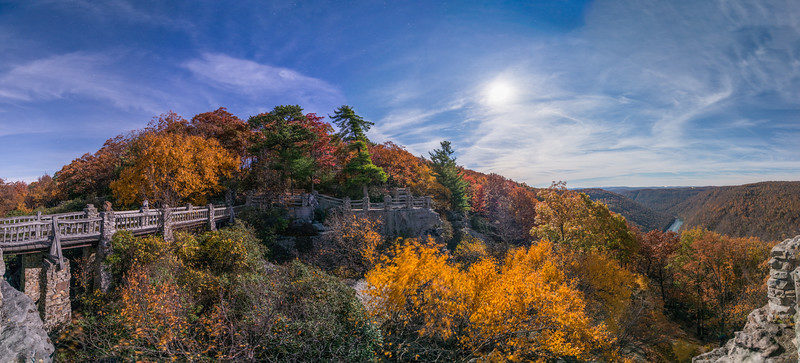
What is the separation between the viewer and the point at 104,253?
1277 cm

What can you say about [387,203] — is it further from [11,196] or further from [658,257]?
[11,196]

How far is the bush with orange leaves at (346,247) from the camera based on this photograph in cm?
1925

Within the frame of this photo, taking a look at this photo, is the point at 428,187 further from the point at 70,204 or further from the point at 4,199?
the point at 4,199

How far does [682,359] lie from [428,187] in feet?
73.0

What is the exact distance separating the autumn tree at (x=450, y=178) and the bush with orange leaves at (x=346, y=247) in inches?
543

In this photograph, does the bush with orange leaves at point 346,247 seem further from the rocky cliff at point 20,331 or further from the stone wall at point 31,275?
the stone wall at point 31,275

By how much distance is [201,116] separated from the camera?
28.7 m

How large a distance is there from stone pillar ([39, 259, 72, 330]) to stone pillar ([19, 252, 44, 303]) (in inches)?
8.5

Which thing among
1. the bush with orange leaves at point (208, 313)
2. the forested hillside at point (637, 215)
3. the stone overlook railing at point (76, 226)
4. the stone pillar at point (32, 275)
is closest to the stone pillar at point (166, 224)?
the stone overlook railing at point (76, 226)

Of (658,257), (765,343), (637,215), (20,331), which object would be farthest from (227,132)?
(637,215)

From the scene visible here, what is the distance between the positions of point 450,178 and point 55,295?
30.2 m

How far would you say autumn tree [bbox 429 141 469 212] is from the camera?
3328 cm

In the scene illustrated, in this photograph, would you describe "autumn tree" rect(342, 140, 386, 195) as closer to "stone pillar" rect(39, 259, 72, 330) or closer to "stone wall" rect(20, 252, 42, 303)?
"stone pillar" rect(39, 259, 72, 330)

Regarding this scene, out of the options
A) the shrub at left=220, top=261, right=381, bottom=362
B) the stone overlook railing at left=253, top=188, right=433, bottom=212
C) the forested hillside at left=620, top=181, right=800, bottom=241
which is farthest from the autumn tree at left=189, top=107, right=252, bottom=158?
the forested hillside at left=620, top=181, right=800, bottom=241
